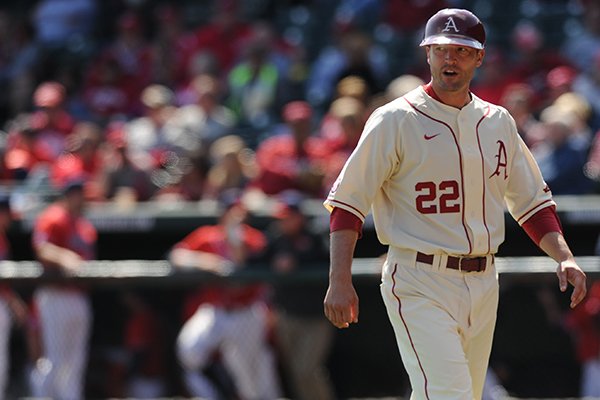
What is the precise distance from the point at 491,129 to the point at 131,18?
8274 mm

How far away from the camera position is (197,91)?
1035 centimetres

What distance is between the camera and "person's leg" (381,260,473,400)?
425 cm

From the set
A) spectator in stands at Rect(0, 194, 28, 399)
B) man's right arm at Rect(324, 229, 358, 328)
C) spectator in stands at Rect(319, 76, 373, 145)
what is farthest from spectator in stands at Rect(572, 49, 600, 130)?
man's right arm at Rect(324, 229, 358, 328)

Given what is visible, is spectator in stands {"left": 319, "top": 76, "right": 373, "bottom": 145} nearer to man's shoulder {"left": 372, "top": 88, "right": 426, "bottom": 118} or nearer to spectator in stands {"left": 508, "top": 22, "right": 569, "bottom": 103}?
spectator in stands {"left": 508, "top": 22, "right": 569, "bottom": 103}

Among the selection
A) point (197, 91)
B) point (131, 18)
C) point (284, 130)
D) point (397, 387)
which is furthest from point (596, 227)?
point (131, 18)

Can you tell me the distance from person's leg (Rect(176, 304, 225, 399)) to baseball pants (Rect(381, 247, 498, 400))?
3.61 m

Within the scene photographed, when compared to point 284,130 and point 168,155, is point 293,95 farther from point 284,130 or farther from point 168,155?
point 168,155

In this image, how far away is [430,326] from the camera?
14.1ft

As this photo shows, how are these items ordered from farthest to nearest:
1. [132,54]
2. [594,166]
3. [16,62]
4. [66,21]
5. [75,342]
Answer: [66,21], [16,62], [132,54], [594,166], [75,342]

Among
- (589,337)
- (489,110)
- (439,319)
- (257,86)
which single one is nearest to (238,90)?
(257,86)

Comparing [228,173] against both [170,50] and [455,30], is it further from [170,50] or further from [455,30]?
[455,30]

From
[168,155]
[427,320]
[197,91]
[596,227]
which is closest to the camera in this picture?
[427,320]

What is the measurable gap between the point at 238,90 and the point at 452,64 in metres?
6.33

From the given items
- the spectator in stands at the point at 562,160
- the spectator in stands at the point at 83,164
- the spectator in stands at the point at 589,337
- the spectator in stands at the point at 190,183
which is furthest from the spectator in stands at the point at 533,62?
the spectator in stands at the point at 83,164
